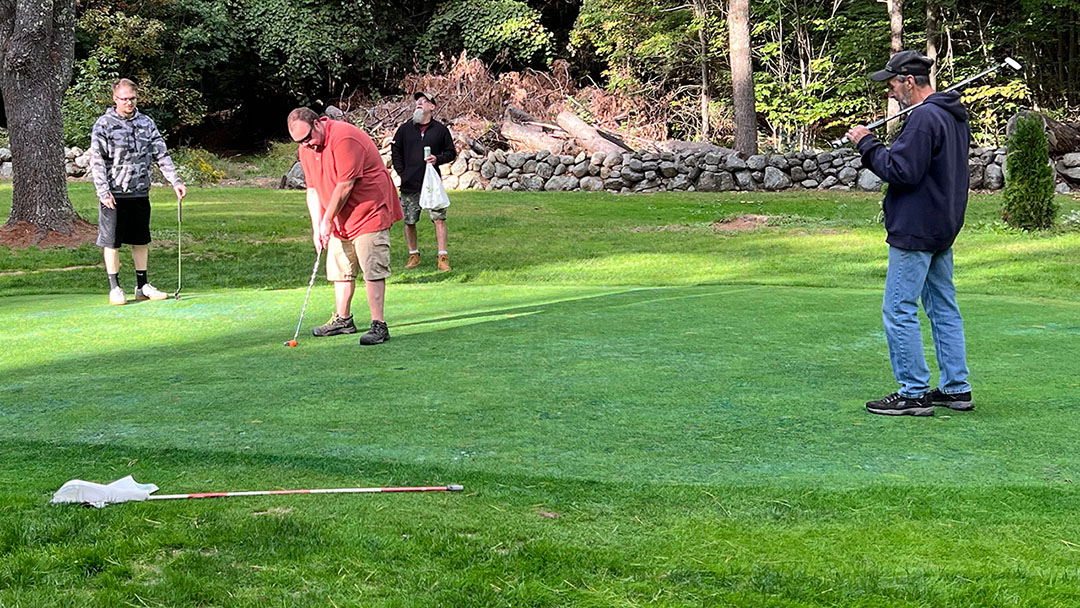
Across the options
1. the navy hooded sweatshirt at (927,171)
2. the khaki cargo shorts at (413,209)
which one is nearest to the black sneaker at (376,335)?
the navy hooded sweatshirt at (927,171)

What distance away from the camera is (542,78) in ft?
97.8

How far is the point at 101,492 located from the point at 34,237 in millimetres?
10887

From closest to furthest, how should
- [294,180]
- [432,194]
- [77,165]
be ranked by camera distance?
[432,194] → [294,180] → [77,165]

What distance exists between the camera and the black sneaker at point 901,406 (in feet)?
14.9

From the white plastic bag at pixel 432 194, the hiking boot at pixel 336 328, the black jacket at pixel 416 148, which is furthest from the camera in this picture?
the black jacket at pixel 416 148

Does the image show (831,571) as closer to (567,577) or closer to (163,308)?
(567,577)

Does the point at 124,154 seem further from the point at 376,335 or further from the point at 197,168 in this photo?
the point at 197,168

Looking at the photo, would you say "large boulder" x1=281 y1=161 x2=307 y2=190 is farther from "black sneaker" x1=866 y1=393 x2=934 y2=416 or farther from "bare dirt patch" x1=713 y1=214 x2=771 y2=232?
"black sneaker" x1=866 y1=393 x2=934 y2=416

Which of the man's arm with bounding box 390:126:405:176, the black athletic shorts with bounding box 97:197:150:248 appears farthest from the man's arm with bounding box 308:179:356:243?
the man's arm with bounding box 390:126:405:176

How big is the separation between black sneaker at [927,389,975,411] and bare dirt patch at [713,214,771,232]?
1028 cm

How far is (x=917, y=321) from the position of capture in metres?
4.70

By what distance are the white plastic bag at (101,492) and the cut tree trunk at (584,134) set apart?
65.9 ft

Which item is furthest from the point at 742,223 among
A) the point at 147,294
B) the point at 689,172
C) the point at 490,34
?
the point at 490,34

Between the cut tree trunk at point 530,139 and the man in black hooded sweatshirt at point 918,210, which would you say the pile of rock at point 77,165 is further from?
the man in black hooded sweatshirt at point 918,210
